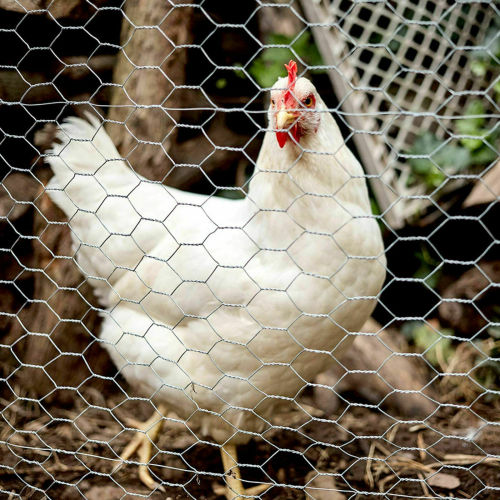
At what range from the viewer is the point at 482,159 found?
240 centimetres

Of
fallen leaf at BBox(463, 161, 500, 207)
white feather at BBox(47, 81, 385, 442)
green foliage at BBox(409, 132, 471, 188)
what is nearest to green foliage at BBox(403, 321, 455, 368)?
fallen leaf at BBox(463, 161, 500, 207)

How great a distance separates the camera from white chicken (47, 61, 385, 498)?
53.8 inches

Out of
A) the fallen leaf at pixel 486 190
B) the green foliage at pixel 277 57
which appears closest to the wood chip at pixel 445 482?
the fallen leaf at pixel 486 190

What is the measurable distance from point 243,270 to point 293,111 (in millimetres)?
398

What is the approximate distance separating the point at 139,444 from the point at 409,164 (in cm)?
156

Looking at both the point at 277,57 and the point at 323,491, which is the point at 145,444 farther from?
the point at 277,57

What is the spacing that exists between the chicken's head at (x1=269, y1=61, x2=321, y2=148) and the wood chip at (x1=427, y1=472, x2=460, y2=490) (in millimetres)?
989

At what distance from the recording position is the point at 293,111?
1265mm

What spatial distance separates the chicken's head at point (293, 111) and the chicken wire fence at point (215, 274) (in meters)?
0.09

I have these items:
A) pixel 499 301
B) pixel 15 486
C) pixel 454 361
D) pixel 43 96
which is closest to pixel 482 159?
pixel 499 301

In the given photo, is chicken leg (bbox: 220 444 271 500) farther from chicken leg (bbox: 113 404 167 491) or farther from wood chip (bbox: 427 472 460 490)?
wood chip (bbox: 427 472 460 490)

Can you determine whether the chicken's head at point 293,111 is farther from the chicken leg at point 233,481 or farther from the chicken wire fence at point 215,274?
the chicken leg at point 233,481

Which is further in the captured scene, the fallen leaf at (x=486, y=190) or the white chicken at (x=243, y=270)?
the fallen leaf at (x=486, y=190)

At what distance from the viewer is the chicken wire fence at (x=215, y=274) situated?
1506 mm
